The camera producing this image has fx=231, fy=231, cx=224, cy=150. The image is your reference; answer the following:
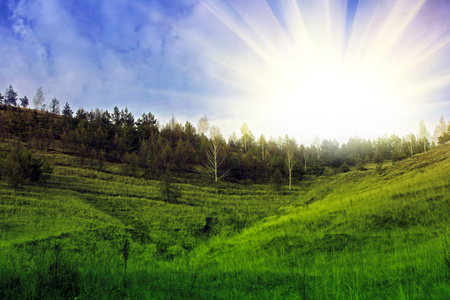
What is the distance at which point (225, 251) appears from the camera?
14.2 m

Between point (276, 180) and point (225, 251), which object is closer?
point (225, 251)

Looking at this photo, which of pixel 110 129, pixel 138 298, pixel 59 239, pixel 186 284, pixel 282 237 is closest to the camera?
pixel 138 298

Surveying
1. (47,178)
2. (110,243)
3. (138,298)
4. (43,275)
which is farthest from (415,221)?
(47,178)

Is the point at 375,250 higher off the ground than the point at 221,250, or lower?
higher

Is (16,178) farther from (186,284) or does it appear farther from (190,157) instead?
→ (190,157)

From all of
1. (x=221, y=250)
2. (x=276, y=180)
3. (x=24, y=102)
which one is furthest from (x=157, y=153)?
(x=24, y=102)

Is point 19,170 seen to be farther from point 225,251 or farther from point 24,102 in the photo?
point 24,102

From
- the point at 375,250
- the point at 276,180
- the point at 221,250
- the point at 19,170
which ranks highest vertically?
the point at 19,170

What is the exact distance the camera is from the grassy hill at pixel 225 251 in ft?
16.7

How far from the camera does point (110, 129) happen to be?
7994 centimetres

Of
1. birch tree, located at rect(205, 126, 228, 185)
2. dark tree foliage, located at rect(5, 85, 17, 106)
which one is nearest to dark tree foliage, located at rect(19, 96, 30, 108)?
dark tree foliage, located at rect(5, 85, 17, 106)

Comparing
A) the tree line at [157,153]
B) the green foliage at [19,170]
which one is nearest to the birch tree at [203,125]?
the tree line at [157,153]

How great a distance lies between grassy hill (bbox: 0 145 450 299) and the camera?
5102 millimetres

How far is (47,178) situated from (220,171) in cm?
3657
